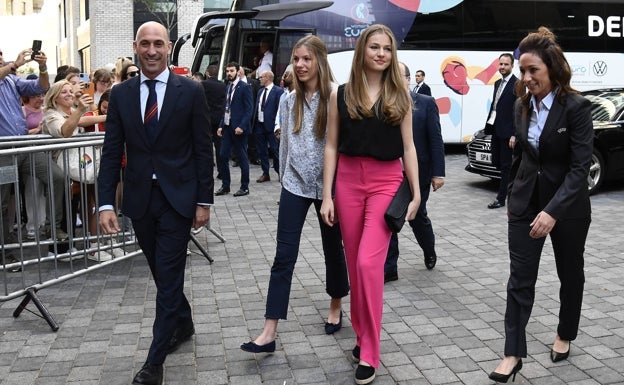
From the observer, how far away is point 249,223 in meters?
9.22

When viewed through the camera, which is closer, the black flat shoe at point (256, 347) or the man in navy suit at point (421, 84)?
the black flat shoe at point (256, 347)

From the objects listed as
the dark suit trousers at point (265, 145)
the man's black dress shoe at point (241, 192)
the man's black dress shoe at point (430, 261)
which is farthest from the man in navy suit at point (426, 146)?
the dark suit trousers at point (265, 145)

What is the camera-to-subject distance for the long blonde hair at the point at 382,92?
4.24m

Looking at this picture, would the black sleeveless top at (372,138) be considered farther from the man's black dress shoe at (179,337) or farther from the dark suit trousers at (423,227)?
the dark suit trousers at (423,227)

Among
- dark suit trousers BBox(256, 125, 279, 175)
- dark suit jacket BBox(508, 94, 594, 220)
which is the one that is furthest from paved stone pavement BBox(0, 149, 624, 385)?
dark suit trousers BBox(256, 125, 279, 175)

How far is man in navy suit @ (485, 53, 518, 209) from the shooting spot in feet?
32.8

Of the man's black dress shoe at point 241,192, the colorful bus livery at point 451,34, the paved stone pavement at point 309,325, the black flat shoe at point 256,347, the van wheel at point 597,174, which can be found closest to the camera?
the paved stone pavement at point 309,325

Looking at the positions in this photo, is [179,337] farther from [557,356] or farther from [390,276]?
[557,356]

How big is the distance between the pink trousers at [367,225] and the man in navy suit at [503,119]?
5.85m

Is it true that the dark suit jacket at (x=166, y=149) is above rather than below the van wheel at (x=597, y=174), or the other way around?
above

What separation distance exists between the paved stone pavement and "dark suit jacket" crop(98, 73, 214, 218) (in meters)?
1.02

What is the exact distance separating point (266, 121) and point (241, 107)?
2.93 ft

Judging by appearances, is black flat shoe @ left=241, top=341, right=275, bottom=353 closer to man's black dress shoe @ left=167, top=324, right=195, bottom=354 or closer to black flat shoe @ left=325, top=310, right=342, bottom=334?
man's black dress shoe @ left=167, top=324, right=195, bottom=354

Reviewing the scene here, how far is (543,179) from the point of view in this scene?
426cm
